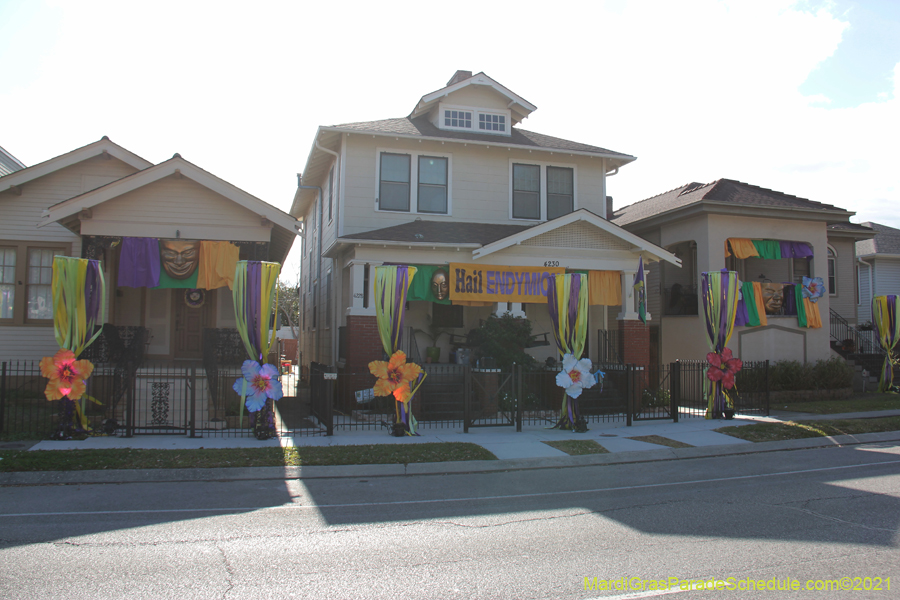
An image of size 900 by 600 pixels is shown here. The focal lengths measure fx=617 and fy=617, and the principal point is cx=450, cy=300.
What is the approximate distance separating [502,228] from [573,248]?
2369mm

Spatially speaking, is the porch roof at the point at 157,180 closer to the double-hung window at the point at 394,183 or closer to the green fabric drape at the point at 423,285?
the green fabric drape at the point at 423,285

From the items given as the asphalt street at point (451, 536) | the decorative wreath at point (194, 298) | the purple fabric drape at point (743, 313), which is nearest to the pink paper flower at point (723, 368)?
the purple fabric drape at point (743, 313)

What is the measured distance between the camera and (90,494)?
310 inches

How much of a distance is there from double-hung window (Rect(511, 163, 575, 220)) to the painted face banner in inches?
120

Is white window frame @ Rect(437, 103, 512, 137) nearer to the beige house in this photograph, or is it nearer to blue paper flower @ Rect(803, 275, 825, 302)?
the beige house

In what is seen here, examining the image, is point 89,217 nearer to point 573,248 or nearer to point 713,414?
point 573,248

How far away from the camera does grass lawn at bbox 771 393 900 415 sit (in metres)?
16.4

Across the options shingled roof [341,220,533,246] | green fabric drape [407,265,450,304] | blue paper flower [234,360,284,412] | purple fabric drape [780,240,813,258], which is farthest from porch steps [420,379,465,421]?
purple fabric drape [780,240,813,258]

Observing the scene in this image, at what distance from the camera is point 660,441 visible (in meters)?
12.0

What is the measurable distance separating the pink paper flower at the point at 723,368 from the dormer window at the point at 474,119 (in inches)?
370

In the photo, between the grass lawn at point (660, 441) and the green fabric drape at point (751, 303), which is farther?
the green fabric drape at point (751, 303)

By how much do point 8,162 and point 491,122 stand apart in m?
16.0

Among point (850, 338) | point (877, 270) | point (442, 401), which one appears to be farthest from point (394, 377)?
point (877, 270)

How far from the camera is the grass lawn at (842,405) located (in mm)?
16436
